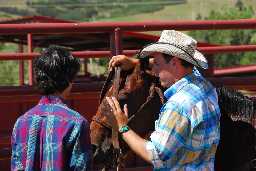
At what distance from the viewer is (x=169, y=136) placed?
9.63ft

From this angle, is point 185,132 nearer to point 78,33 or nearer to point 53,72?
point 53,72

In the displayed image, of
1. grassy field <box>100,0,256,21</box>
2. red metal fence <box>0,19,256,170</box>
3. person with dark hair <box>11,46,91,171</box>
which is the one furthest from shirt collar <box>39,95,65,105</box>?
grassy field <box>100,0,256,21</box>

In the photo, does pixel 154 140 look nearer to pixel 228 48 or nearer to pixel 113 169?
pixel 113 169

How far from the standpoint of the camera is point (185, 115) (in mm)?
2961

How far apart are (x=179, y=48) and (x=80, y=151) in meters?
0.68

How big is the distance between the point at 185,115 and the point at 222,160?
3.12ft

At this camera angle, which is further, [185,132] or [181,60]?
[181,60]

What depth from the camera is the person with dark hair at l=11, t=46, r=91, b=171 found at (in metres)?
2.87

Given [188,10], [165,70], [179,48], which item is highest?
[188,10]

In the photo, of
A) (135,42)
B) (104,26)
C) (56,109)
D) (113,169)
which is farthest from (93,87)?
(135,42)

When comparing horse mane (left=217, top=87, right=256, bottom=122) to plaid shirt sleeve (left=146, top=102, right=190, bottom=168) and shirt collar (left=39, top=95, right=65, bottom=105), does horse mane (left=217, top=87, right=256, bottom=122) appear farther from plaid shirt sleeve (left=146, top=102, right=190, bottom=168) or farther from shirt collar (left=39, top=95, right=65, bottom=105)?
shirt collar (left=39, top=95, right=65, bottom=105)

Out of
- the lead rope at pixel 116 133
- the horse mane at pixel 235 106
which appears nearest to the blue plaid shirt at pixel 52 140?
the lead rope at pixel 116 133

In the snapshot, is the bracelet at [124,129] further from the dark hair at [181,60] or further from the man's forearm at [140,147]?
the dark hair at [181,60]

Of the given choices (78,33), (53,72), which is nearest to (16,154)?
(53,72)
